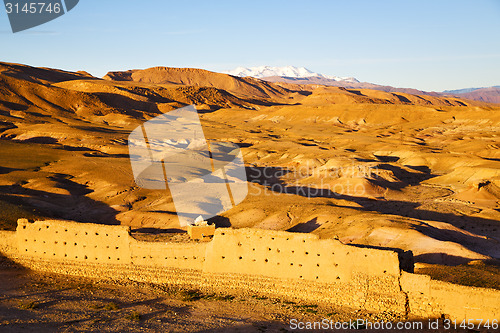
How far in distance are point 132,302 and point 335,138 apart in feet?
200

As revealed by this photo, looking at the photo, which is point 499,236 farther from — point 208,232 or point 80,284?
point 80,284

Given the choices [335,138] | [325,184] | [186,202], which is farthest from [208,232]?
[335,138]

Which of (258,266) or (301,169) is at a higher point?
(258,266)

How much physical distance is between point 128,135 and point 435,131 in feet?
164

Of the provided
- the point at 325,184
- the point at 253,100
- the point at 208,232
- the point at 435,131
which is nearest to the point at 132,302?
the point at 208,232

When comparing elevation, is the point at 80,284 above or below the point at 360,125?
above

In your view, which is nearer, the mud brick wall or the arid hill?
the mud brick wall

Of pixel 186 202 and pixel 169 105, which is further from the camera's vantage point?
pixel 169 105

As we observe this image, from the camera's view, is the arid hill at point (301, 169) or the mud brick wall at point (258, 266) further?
the arid hill at point (301, 169)

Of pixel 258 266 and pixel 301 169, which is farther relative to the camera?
pixel 301 169

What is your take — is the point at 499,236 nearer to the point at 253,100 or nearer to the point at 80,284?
the point at 80,284

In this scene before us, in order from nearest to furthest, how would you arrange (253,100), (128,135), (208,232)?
(208,232), (128,135), (253,100)

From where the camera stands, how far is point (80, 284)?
17.2 m

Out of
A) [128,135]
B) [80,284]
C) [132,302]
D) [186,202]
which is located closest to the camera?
[132,302]
